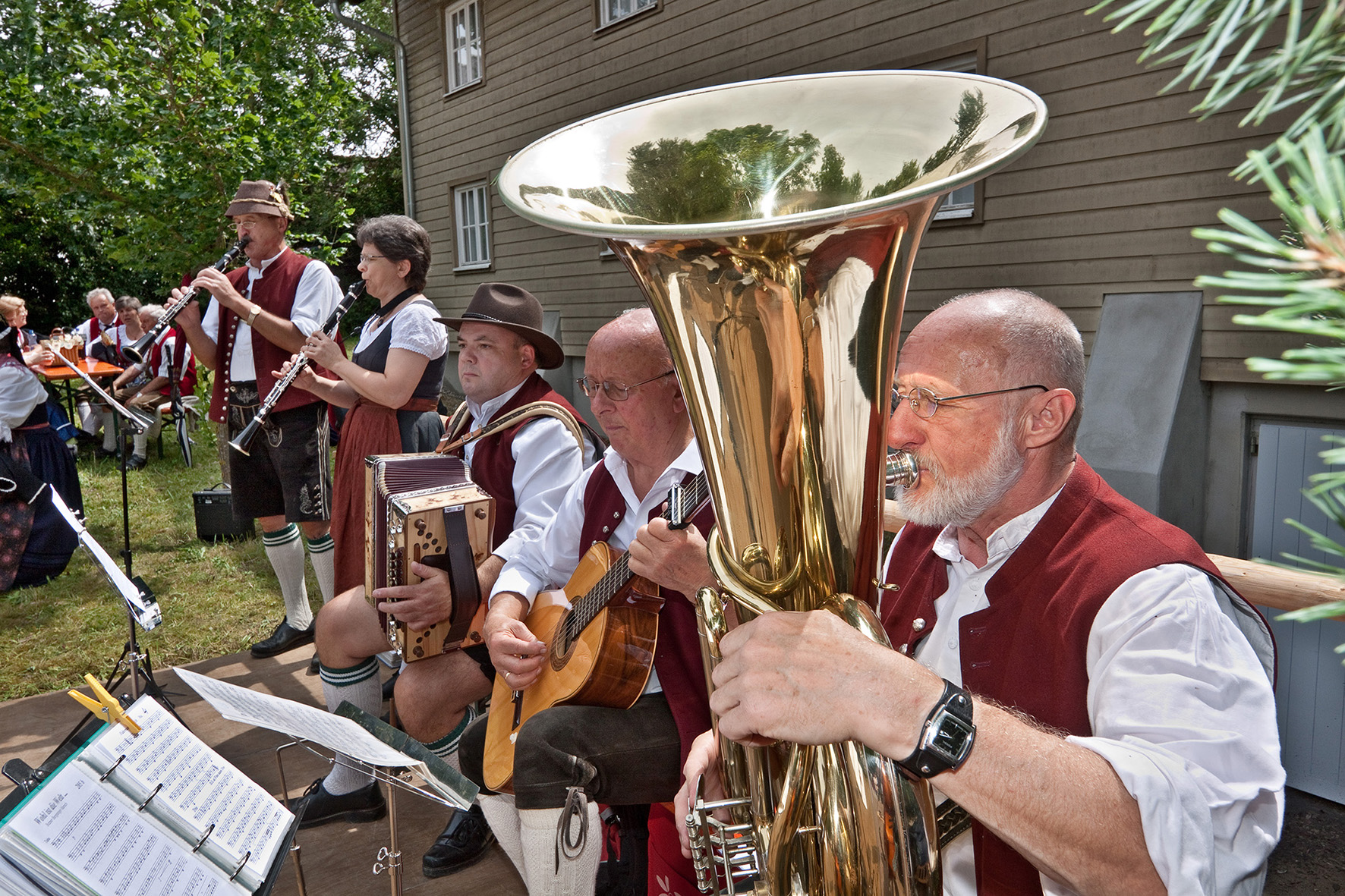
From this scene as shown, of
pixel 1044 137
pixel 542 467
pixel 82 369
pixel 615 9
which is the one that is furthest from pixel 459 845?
pixel 615 9

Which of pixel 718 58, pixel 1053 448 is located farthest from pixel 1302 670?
pixel 718 58

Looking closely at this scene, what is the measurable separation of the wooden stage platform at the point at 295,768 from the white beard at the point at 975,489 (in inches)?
73.7

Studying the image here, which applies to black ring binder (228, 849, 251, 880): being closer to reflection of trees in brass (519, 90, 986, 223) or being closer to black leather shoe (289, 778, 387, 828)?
reflection of trees in brass (519, 90, 986, 223)

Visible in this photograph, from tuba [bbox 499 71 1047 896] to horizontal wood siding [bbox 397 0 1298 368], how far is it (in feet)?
7.05

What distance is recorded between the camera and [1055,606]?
1.48 meters

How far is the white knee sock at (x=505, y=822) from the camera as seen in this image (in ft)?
8.50

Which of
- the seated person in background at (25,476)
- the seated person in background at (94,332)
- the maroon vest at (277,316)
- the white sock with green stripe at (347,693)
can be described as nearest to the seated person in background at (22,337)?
the seated person in background at (25,476)

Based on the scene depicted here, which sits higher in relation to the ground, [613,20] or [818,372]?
[613,20]

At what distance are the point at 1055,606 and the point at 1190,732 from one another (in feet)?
0.93

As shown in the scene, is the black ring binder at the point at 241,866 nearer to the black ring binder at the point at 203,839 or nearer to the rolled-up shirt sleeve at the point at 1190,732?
the black ring binder at the point at 203,839

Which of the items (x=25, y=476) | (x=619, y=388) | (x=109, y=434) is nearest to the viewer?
(x=619, y=388)

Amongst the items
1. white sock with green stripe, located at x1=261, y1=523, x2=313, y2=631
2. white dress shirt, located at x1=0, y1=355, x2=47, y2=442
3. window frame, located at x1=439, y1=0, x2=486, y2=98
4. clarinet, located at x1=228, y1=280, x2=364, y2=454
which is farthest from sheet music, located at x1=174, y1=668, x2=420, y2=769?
window frame, located at x1=439, y1=0, x2=486, y2=98

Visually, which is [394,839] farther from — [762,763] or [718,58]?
[718,58]

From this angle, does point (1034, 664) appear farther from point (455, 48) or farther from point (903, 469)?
point (455, 48)
